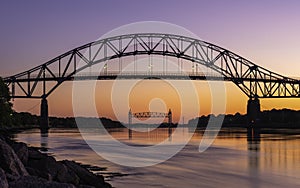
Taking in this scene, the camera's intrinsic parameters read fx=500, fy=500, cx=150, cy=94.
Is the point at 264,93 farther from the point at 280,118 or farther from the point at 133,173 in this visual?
the point at 133,173

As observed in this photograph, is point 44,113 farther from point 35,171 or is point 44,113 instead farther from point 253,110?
point 35,171

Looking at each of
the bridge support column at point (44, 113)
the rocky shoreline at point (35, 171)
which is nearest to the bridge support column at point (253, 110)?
the bridge support column at point (44, 113)

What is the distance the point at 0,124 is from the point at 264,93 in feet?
258

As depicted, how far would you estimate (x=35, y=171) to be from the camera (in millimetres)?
15508

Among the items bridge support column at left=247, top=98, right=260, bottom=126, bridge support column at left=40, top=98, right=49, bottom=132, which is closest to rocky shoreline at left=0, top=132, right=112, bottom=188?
bridge support column at left=40, top=98, right=49, bottom=132

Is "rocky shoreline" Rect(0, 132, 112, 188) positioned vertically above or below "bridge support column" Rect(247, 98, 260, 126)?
below

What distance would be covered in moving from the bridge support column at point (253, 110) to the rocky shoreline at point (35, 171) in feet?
358

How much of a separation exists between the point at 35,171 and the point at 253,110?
375ft

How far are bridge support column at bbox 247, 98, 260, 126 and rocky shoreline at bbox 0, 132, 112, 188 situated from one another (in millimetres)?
109192

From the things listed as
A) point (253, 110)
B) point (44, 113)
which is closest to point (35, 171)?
point (44, 113)

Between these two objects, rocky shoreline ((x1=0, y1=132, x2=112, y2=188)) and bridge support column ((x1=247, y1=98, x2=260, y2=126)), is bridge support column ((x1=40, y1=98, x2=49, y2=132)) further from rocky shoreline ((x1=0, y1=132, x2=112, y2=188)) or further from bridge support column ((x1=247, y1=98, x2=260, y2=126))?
rocky shoreline ((x1=0, y1=132, x2=112, y2=188))

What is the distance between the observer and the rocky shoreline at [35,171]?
36.2 ft

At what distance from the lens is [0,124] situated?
6988 centimetres

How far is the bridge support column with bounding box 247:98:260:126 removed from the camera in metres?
125
